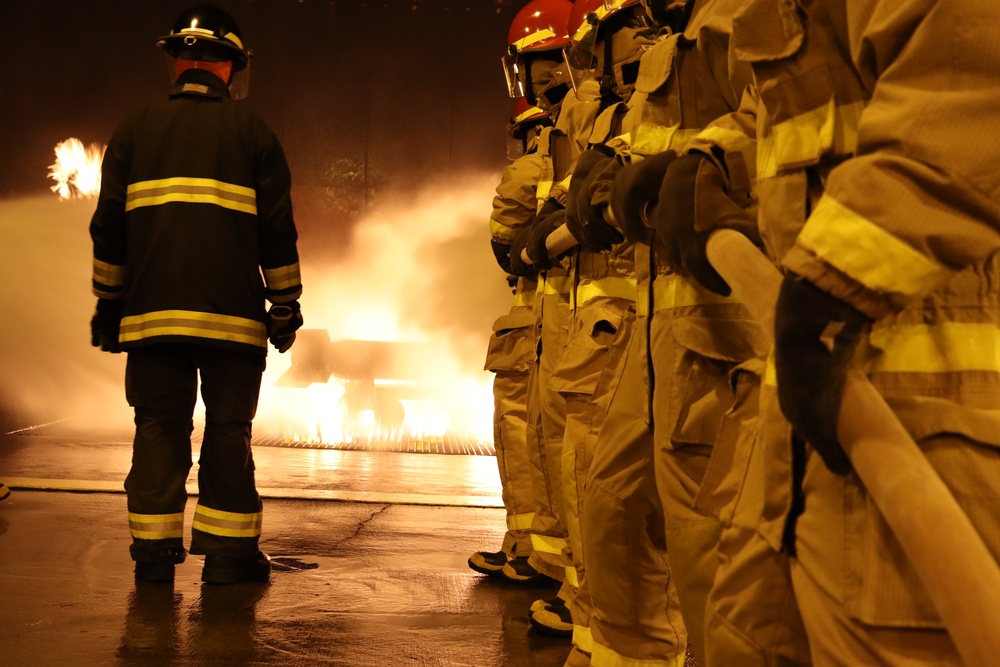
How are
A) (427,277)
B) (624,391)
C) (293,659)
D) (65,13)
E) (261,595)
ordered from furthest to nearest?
(427,277) → (65,13) → (261,595) → (293,659) → (624,391)

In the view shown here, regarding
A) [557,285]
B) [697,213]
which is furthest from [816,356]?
[557,285]

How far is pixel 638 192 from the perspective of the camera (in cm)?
162

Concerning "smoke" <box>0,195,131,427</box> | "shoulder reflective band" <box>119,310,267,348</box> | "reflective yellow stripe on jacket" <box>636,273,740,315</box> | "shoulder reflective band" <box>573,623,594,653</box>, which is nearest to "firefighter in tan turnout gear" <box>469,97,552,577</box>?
"shoulder reflective band" <box>119,310,267,348</box>

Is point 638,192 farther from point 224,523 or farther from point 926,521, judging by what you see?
point 224,523

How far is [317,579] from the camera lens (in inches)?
124

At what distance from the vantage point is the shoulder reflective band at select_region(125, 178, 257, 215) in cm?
316

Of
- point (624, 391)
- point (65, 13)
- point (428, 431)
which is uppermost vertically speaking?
point (65, 13)

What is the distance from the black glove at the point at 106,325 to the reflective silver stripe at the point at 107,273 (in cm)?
6

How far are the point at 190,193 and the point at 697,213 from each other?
7.15ft

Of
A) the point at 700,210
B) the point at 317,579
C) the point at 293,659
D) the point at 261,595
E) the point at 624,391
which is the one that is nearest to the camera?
the point at 700,210

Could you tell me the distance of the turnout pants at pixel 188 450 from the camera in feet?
10.1

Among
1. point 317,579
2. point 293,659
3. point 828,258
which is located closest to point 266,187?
point 317,579

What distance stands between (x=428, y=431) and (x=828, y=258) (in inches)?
295

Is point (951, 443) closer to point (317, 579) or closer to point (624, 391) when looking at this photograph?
point (624, 391)
